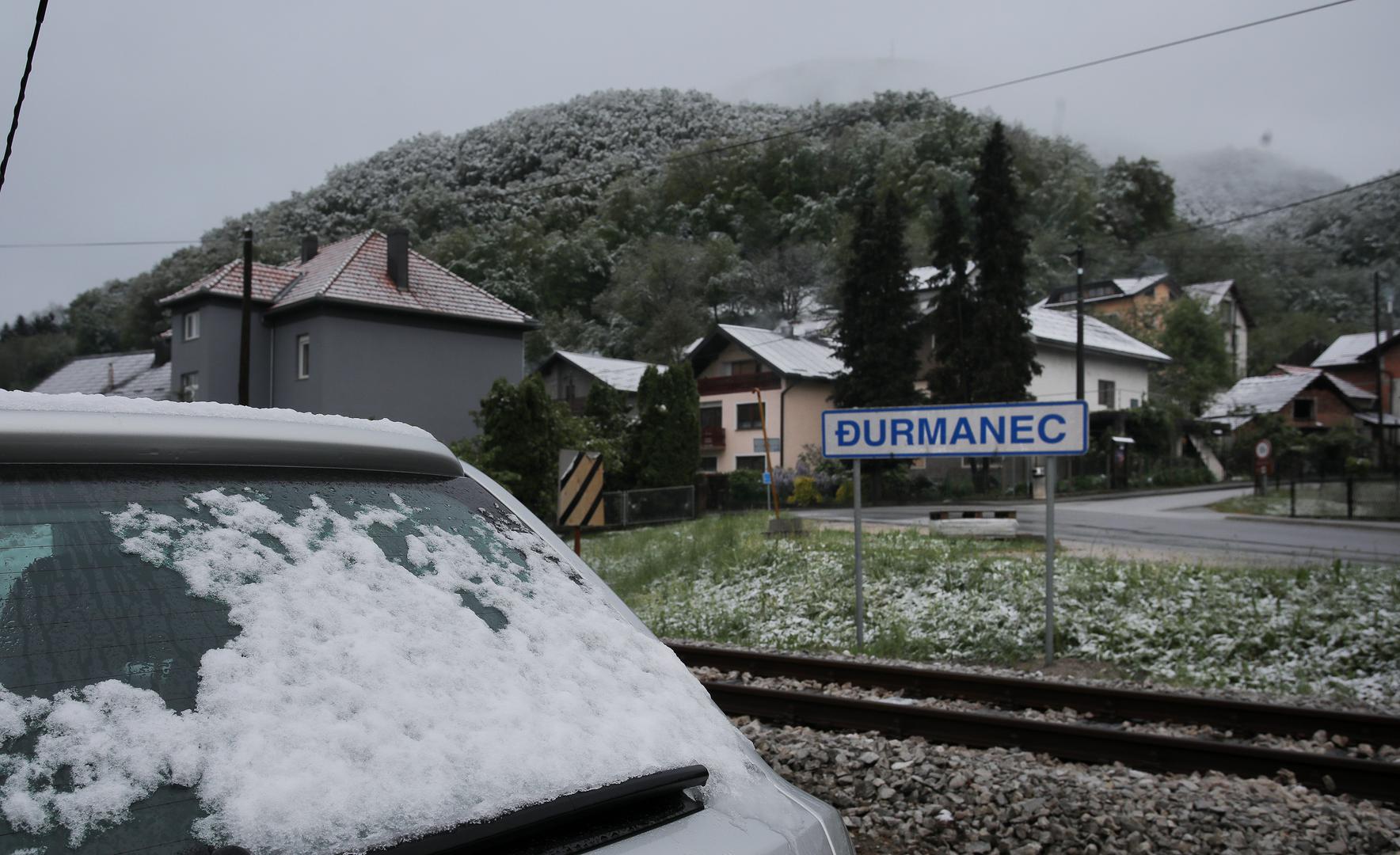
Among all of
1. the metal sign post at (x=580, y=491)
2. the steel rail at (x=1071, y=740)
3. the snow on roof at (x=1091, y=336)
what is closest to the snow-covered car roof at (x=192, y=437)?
the steel rail at (x=1071, y=740)

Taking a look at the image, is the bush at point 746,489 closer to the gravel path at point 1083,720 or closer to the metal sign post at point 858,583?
the metal sign post at point 858,583

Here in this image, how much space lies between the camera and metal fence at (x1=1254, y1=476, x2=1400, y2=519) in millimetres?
27719

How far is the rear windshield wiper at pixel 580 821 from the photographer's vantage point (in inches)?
50.8

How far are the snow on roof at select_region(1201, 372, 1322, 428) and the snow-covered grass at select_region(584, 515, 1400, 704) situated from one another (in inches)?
2088

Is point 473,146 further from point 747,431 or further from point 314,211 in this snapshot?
point 747,431

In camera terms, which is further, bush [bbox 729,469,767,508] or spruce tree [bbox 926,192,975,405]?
spruce tree [bbox 926,192,975,405]

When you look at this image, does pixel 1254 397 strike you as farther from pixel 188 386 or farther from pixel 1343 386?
pixel 188 386

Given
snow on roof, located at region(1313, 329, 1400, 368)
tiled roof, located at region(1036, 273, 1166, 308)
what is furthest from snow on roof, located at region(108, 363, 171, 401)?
snow on roof, located at region(1313, 329, 1400, 368)

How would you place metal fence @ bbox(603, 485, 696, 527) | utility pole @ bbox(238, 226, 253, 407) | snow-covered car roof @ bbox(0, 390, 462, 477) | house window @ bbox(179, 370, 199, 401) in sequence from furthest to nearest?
house window @ bbox(179, 370, 199, 401) → metal fence @ bbox(603, 485, 696, 527) → utility pole @ bbox(238, 226, 253, 407) → snow-covered car roof @ bbox(0, 390, 462, 477)

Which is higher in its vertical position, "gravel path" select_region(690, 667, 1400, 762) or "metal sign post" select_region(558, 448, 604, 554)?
"metal sign post" select_region(558, 448, 604, 554)

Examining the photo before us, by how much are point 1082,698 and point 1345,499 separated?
25879 mm

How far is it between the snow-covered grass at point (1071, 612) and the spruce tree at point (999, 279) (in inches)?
1154

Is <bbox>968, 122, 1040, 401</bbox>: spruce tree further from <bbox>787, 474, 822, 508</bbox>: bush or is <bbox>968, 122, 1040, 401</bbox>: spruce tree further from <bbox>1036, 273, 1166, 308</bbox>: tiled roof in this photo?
<bbox>1036, 273, 1166, 308</bbox>: tiled roof

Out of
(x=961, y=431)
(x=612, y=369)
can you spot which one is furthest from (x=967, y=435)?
(x=612, y=369)
